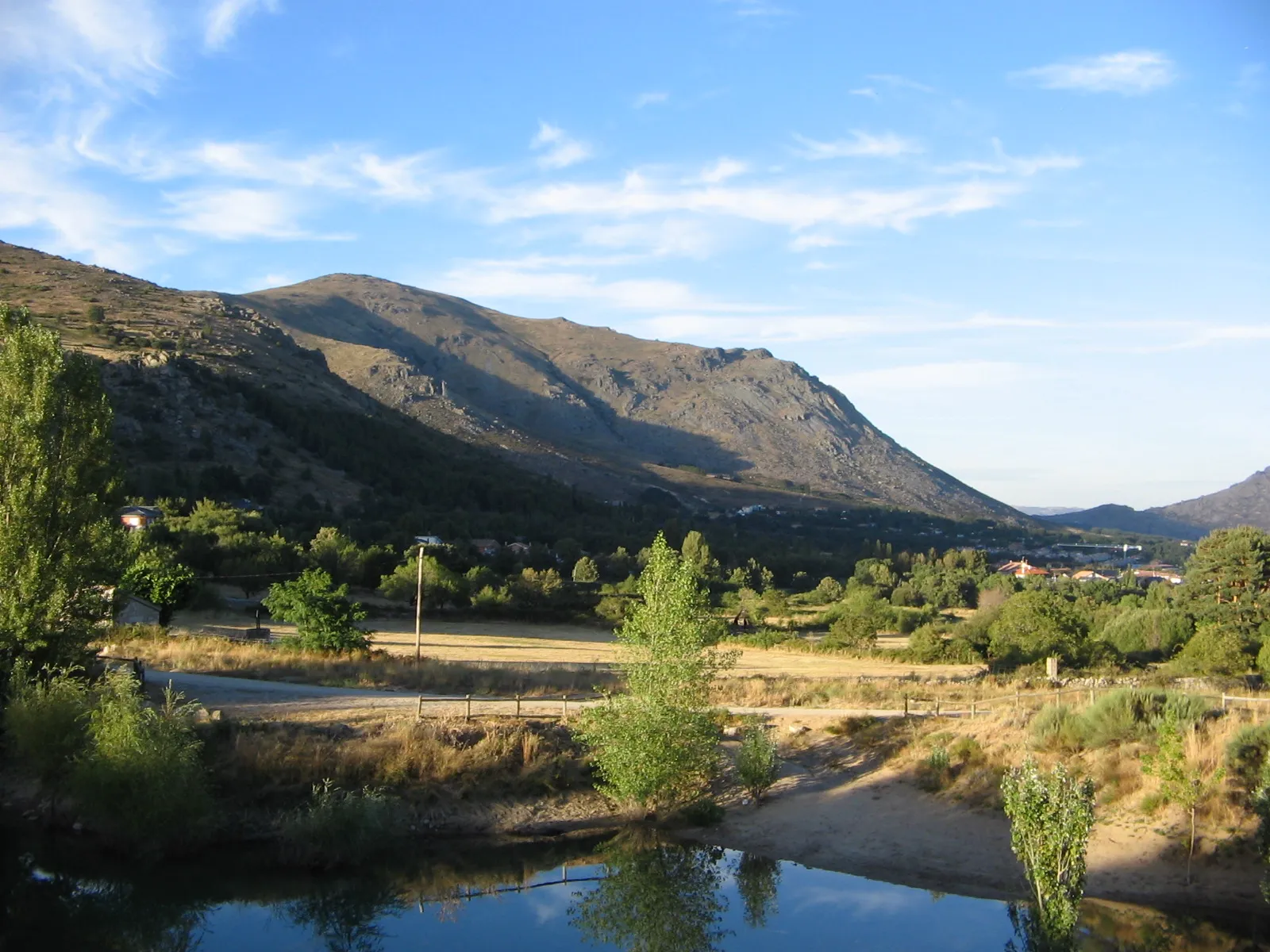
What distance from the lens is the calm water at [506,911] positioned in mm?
19078

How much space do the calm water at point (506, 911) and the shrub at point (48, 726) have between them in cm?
170

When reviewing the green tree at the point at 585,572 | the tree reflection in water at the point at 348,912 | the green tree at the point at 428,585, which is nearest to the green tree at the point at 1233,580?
the green tree at the point at 585,572

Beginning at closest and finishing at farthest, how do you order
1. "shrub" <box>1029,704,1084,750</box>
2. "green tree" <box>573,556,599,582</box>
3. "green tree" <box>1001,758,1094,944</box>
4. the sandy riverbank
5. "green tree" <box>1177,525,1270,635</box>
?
"green tree" <box>1001,758,1094,944</box> < the sandy riverbank < "shrub" <box>1029,704,1084,750</box> < "green tree" <box>1177,525,1270,635</box> < "green tree" <box>573,556,599,582</box>

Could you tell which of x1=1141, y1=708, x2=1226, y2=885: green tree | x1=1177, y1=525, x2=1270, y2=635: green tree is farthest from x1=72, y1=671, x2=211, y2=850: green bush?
x1=1177, y1=525, x2=1270, y2=635: green tree

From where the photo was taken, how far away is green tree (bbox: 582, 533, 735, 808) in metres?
24.9

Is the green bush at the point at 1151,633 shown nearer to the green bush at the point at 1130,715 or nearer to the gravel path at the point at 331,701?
the gravel path at the point at 331,701

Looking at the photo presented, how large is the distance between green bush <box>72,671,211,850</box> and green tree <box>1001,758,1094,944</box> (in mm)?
15656

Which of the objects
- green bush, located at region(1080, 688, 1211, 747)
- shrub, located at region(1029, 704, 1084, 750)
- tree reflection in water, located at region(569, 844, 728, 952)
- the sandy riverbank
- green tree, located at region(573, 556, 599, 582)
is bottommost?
tree reflection in water, located at region(569, 844, 728, 952)

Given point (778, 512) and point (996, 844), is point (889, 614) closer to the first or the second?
point (996, 844)

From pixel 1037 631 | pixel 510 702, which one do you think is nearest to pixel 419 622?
pixel 510 702

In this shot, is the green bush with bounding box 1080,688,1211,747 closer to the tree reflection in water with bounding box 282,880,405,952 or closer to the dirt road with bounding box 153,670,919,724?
the dirt road with bounding box 153,670,919,724

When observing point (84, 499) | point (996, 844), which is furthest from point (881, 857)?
point (84, 499)

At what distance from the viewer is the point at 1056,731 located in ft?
84.5

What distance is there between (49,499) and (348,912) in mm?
12182
